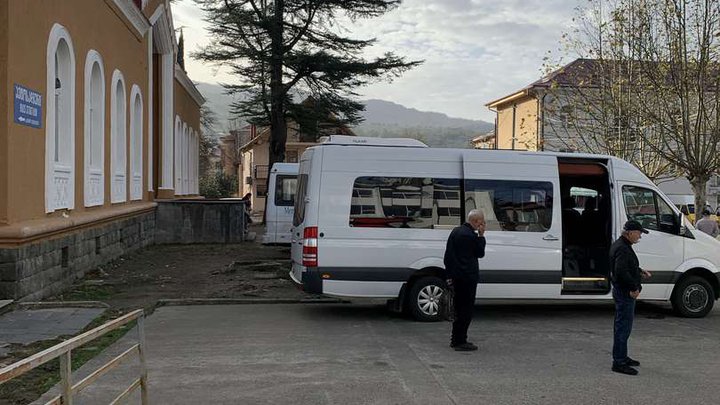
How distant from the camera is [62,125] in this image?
39.3ft

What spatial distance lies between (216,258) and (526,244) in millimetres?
9928

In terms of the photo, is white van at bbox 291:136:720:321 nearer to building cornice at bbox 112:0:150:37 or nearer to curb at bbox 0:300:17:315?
curb at bbox 0:300:17:315

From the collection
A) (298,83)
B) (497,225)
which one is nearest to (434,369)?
(497,225)

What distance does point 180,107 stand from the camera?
98.1 ft

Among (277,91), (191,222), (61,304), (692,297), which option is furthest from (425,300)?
(277,91)

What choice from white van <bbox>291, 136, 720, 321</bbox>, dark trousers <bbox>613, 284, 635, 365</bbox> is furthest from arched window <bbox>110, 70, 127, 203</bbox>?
dark trousers <bbox>613, 284, 635, 365</bbox>

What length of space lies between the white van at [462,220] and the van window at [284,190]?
321 inches

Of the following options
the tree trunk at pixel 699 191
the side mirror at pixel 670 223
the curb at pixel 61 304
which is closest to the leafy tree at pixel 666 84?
the tree trunk at pixel 699 191

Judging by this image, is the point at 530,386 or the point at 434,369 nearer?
the point at 530,386

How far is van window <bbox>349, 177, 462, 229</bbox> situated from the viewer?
30.4ft

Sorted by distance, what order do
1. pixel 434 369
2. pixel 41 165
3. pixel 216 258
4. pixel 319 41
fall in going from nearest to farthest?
pixel 434 369 < pixel 41 165 < pixel 216 258 < pixel 319 41

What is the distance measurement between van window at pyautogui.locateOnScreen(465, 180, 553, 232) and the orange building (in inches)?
257

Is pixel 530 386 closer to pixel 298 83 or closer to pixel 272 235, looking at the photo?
pixel 272 235

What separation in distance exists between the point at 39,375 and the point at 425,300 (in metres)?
5.03
